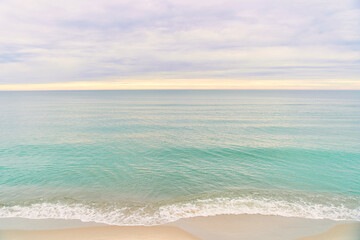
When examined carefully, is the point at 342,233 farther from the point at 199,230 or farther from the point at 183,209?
the point at 183,209

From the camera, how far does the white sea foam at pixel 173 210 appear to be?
11828 millimetres

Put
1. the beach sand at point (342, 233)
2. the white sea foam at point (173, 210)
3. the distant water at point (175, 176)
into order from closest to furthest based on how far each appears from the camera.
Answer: the beach sand at point (342, 233) < the white sea foam at point (173, 210) < the distant water at point (175, 176)

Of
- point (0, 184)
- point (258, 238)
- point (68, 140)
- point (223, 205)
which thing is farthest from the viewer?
point (68, 140)

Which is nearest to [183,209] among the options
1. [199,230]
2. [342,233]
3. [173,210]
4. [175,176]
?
[173,210]

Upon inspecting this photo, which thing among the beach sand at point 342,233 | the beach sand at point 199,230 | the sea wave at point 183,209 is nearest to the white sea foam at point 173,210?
the sea wave at point 183,209

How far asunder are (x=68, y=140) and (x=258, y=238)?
1139 inches

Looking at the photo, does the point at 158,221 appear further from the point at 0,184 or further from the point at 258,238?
the point at 0,184

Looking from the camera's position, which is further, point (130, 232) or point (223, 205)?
point (223, 205)

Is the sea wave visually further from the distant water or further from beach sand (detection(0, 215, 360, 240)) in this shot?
beach sand (detection(0, 215, 360, 240))

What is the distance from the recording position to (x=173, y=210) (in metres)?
12.7

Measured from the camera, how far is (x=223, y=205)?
13.2 metres

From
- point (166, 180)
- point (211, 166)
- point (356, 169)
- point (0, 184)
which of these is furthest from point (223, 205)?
point (0, 184)

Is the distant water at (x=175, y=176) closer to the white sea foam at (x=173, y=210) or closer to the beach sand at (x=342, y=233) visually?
the white sea foam at (x=173, y=210)

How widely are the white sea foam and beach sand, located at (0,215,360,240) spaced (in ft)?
1.71
